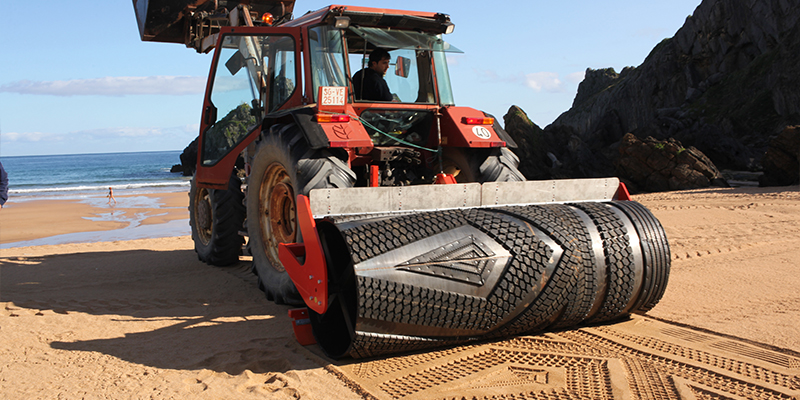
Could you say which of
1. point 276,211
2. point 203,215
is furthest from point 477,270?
point 203,215

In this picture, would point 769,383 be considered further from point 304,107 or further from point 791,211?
point 791,211

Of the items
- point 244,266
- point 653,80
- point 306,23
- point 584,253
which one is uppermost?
point 653,80

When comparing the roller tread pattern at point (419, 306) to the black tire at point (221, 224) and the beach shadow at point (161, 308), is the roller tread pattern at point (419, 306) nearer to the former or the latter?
the beach shadow at point (161, 308)

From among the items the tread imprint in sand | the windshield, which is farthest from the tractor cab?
the tread imprint in sand

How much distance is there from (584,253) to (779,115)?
117ft

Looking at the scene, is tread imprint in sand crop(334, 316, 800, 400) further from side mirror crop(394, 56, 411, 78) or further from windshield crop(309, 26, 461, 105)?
side mirror crop(394, 56, 411, 78)

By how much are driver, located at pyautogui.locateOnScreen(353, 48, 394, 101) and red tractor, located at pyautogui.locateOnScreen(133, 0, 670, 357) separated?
0.02 m

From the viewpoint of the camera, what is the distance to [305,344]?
365cm

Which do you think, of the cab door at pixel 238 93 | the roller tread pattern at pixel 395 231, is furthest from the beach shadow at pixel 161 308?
the cab door at pixel 238 93

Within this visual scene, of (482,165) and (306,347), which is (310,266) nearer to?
(306,347)

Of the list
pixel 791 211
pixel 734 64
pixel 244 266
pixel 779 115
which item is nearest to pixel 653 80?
pixel 734 64

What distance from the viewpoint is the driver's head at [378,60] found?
5.25 metres

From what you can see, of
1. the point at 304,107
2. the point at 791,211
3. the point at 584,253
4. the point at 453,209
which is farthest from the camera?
the point at 791,211

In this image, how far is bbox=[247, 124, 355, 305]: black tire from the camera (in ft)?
13.8
